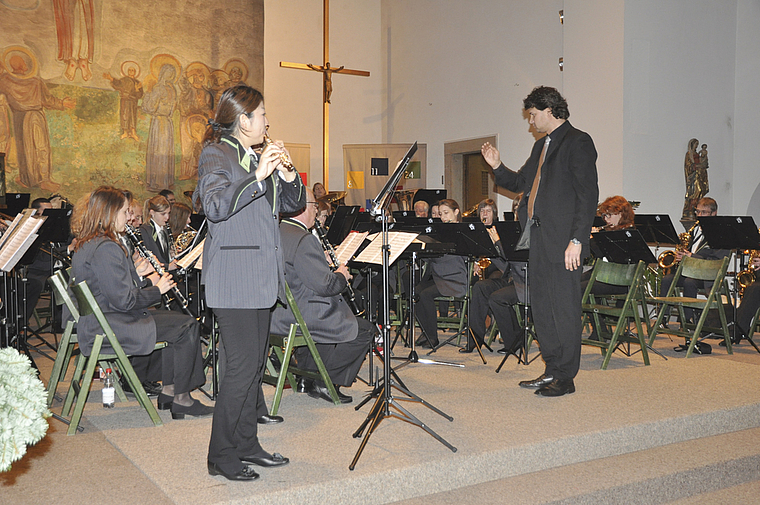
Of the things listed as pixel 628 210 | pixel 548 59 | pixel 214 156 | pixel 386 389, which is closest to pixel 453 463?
pixel 386 389

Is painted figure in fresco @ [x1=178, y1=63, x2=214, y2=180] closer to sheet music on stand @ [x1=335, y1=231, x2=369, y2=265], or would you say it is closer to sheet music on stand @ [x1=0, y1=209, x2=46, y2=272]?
sheet music on stand @ [x1=335, y1=231, x2=369, y2=265]

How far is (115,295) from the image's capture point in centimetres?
362

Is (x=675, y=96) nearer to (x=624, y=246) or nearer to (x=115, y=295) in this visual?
(x=624, y=246)

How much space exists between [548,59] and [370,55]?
15.2 feet

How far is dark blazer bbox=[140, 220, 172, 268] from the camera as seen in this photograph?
20.5 feet

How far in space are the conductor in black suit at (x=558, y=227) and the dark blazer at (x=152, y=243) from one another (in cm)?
347

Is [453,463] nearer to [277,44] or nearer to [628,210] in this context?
[628,210]

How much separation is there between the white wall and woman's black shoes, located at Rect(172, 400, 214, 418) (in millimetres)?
9368

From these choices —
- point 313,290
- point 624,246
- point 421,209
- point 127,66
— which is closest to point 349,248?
point 313,290

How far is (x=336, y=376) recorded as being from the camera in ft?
13.7

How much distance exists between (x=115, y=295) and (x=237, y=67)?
953 cm

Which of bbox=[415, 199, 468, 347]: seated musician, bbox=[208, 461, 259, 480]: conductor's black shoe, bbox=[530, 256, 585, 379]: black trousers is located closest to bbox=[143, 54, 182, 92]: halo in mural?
bbox=[415, 199, 468, 347]: seated musician

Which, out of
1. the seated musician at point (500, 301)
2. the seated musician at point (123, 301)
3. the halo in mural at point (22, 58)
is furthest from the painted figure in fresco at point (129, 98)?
the seated musician at point (123, 301)

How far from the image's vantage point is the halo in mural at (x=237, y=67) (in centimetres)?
1230
